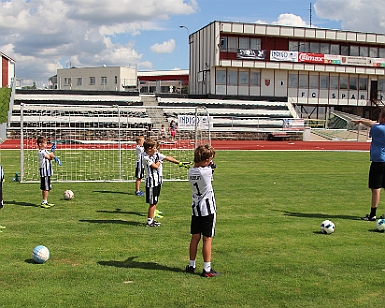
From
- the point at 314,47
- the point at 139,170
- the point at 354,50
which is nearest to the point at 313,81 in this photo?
the point at 314,47

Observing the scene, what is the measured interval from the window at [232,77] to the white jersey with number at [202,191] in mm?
45075

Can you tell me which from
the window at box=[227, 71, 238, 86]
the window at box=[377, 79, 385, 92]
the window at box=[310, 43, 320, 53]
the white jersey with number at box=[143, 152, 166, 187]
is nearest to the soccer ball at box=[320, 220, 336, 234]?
the white jersey with number at box=[143, 152, 166, 187]

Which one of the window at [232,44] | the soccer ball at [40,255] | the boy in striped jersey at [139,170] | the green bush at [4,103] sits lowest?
the soccer ball at [40,255]

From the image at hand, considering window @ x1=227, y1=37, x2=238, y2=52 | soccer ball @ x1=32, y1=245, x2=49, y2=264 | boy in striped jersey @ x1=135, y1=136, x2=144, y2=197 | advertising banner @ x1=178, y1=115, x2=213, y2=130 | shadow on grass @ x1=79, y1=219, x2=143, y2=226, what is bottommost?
shadow on grass @ x1=79, y1=219, x2=143, y2=226

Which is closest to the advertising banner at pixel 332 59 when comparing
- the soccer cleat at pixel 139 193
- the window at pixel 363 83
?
the window at pixel 363 83

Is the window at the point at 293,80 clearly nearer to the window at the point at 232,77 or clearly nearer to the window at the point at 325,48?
the window at the point at 325,48

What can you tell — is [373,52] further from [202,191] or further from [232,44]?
[202,191]

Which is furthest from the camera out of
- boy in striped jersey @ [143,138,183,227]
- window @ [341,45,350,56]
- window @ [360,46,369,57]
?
window @ [360,46,369,57]

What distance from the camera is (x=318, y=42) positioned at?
52.5 metres

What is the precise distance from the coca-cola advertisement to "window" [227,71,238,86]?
703 cm

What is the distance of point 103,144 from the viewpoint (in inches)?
931

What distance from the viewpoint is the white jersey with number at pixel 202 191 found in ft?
20.3

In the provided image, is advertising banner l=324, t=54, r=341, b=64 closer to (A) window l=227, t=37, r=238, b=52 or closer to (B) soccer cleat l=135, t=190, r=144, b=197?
(A) window l=227, t=37, r=238, b=52

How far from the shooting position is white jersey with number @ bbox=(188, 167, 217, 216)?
6.17m
